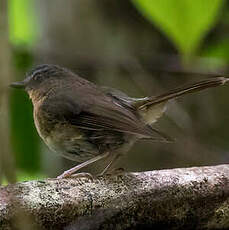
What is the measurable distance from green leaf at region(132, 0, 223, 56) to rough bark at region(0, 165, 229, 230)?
0.75 metres

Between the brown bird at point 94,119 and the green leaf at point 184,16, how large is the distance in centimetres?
35

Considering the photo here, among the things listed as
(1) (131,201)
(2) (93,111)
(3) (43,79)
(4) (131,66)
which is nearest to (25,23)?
(4) (131,66)

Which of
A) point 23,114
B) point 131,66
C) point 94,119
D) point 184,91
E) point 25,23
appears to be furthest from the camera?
point 25,23

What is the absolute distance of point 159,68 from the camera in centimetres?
514

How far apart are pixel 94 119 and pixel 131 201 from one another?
2.59 feet

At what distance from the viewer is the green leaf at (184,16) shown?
2.88 m

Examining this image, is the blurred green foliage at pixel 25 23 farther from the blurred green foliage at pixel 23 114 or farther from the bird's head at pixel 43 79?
the bird's head at pixel 43 79

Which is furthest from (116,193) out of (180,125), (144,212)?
(180,125)

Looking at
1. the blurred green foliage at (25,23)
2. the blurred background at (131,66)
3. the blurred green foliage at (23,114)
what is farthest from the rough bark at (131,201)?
the blurred green foliage at (25,23)

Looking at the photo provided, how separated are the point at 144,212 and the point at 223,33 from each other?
3.31m

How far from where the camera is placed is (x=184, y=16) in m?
2.93

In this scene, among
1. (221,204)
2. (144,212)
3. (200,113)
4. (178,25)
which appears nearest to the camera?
(144,212)

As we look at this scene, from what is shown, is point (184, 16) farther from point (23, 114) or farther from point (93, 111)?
point (23, 114)

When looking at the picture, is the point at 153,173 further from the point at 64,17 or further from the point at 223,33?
the point at 223,33
